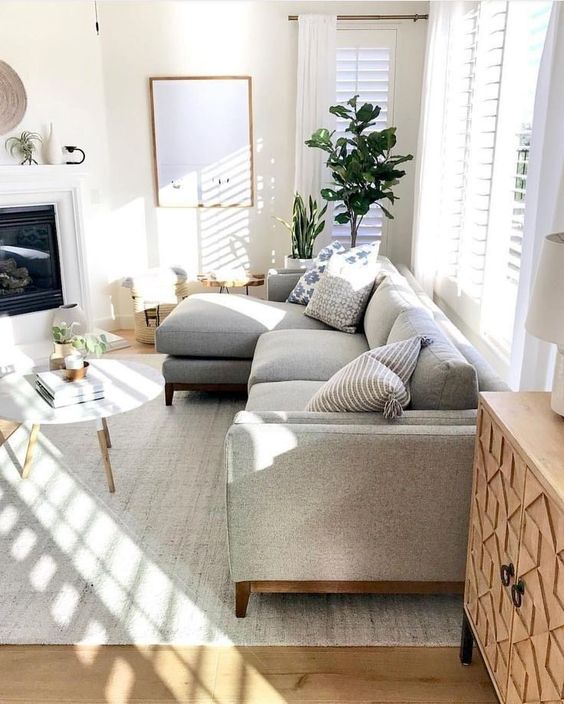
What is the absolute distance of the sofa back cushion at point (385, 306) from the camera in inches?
125

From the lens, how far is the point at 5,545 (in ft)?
8.43

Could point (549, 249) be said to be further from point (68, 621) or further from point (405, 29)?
point (405, 29)

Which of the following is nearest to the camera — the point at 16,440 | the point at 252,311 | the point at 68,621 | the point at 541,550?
the point at 541,550

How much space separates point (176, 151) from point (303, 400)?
3.21 meters

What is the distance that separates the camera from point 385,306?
331 cm

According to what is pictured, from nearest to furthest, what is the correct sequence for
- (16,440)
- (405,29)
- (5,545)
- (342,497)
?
(342,497) < (5,545) < (16,440) < (405,29)

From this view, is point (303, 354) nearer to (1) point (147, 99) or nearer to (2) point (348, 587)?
(2) point (348, 587)

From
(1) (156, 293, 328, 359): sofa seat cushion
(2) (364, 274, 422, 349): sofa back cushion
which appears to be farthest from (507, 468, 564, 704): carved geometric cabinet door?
(1) (156, 293, 328, 359): sofa seat cushion

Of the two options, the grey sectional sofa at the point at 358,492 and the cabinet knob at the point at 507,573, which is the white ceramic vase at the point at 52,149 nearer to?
the grey sectional sofa at the point at 358,492

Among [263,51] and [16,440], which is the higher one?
[263,51]

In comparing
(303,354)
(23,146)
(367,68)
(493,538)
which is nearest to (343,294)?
(303,354)

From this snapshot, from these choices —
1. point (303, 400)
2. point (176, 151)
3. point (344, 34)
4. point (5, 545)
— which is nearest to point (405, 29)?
point (344, 34)

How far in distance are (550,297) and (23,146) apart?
Answer: 425 cm

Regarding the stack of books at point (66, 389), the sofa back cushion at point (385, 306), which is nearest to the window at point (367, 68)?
the sofa back cushion at point (385, 306)
